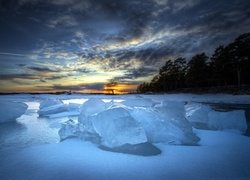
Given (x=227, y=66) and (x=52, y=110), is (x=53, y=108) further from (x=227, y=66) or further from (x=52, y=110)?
(x=227, y=66)

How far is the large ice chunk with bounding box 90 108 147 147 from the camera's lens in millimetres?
2873

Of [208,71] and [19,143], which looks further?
[208,71]

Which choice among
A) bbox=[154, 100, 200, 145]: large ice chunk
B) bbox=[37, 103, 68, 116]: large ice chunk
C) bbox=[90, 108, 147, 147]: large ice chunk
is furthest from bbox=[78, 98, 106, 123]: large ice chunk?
bbox=[37, 103, 68, 116]: large ice chunk

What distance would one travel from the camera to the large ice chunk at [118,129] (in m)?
2.87

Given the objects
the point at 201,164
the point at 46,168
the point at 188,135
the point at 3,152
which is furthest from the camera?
the point at 188,135

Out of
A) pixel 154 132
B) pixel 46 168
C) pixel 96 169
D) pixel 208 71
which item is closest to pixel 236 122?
pixel 154 132

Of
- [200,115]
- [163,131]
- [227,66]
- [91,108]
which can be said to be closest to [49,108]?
[91,108]

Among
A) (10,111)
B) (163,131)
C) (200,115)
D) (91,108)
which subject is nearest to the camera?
(163,131)

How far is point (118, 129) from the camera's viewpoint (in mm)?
2998

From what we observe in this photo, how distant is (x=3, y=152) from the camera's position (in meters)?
2.82

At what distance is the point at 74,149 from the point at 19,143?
65.5 inches

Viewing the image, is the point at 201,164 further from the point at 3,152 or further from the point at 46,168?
the point at 3,152

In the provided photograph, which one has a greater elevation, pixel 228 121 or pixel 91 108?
pixel 91 108

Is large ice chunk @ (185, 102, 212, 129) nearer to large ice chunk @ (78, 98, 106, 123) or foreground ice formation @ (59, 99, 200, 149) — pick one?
foreground ice formation @ (59, 99, 200, 149)
